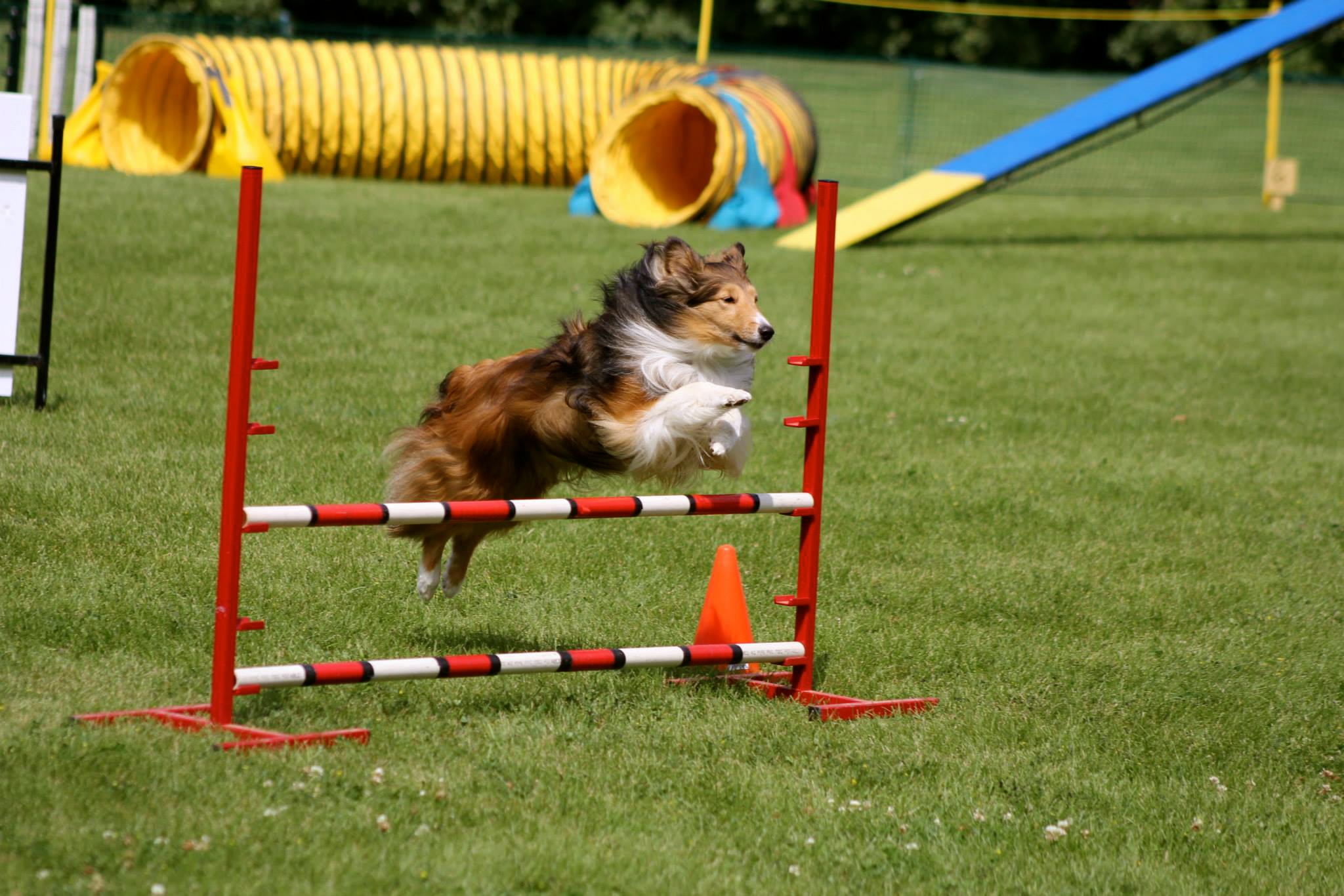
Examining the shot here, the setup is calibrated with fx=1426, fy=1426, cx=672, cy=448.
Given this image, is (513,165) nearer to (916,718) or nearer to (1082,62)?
(916,718)

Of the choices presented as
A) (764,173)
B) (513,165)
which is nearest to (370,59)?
(513,165)

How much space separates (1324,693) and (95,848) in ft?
15.4

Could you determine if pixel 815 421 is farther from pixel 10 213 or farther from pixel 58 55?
pixel 58 55

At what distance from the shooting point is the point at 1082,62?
43750 mm

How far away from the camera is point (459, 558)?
586cm

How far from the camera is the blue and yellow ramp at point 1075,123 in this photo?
15727mm

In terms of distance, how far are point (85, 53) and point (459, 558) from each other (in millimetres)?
14066

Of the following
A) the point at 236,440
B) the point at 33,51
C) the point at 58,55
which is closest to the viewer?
the point at 236,440

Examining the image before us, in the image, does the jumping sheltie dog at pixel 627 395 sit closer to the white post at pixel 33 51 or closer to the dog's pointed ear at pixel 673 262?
the dog's pointed ear at pixel 673 262

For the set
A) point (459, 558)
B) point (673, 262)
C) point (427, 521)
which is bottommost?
point (459, 558)

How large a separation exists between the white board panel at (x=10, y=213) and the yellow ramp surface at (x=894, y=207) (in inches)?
332

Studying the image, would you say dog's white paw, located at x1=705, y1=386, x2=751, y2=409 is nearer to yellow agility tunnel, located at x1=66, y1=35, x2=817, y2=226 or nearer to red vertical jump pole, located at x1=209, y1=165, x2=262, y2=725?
red vertical jump pole, located at x1=209, y1=165, x2=262, y2=725

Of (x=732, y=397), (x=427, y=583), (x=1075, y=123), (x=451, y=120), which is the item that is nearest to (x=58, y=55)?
(x=451, y=120)

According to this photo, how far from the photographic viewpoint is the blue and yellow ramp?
51.6ft
